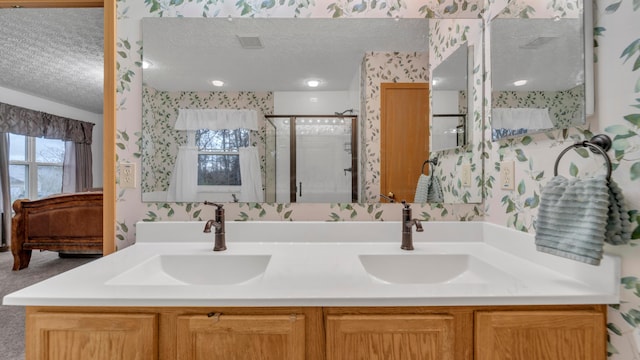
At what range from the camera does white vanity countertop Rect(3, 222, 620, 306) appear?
0.80 m

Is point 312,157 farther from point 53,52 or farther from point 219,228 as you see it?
point 53,52

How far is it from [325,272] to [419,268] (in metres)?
0.45

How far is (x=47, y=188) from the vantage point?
5480 mm

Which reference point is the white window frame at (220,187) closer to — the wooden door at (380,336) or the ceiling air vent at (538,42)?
the wooden door at (380,336)

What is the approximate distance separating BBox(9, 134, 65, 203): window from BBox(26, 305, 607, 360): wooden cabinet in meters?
5.62

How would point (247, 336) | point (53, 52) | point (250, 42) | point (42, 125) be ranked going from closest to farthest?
point (247, 336)
point (250, 42)
point (53, 52)
point (42, 125)

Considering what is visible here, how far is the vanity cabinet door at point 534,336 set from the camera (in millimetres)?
814

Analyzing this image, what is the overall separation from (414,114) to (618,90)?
74 centimetres

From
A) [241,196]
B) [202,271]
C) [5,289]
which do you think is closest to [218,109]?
[241,196]

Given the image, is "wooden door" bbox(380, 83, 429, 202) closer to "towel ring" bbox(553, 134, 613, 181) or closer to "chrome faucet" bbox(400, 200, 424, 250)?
"chrome faucet" bbox(400, 200, 424, 250)

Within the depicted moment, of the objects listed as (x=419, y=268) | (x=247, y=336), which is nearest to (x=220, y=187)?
(x=247, y=336)

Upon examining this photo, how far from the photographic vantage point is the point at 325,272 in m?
1.00

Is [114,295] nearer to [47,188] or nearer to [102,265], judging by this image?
[102,265]

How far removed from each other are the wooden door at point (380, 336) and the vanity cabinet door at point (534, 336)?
13 cm
